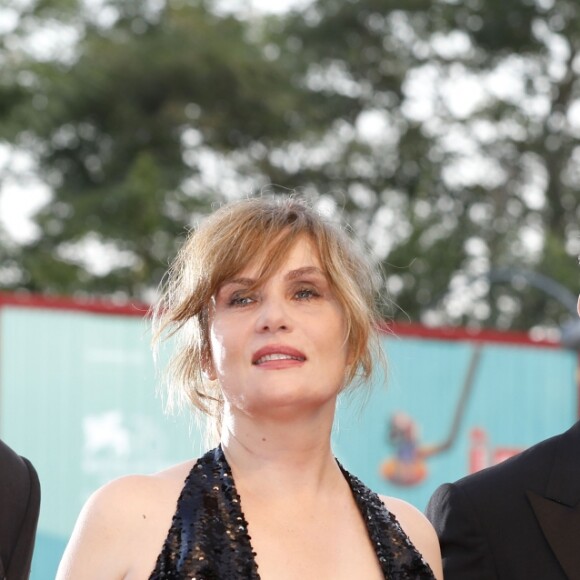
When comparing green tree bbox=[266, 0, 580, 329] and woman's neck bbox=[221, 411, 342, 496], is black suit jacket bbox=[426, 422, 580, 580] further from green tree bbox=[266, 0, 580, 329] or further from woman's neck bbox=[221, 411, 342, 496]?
green tree bbox=[266, 0, 580, 329]

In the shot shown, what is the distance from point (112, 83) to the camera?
2344cm

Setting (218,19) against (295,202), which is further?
(218,19)

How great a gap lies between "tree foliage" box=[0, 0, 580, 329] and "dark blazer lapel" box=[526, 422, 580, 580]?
55.7ft

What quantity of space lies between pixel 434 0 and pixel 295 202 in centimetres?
2528

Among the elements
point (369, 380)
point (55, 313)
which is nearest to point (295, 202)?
point (369, 380)

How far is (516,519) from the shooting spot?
307 cm

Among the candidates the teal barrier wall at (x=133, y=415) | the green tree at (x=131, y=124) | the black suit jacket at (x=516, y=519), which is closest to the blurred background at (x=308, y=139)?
the green tree at (x=131, y=124)

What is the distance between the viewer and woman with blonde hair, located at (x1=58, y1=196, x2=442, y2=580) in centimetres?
252

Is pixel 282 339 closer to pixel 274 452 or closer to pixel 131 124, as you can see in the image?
pixel 274 452

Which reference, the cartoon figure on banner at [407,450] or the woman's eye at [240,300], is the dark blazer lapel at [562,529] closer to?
the woman's eye at [240,300]

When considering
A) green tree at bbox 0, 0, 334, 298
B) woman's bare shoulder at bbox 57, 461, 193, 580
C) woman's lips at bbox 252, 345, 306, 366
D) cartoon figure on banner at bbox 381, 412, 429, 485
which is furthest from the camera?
green tree at bbox 0, 0, 334, 298

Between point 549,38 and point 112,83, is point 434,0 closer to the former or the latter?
point 549,38

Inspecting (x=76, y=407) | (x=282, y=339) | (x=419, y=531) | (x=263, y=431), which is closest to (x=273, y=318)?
(x=282, y=339)

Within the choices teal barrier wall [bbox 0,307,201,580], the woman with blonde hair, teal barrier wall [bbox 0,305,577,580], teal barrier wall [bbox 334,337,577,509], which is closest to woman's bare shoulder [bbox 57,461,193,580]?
the woman with blonde hair
